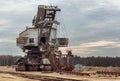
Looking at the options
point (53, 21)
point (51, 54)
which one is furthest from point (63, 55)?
point (53, 21)

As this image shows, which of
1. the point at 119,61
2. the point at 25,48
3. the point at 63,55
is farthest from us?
the point at 119,61

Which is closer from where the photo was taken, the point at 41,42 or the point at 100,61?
the point at 41,42

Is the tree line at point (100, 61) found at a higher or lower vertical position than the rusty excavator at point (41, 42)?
lower

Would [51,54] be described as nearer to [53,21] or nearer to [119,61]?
[53,21]

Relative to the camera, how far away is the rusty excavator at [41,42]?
66.7m

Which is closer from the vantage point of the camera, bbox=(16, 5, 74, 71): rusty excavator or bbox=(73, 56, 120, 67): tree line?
bbox=(16, 5, 74, 71): rusty excavator

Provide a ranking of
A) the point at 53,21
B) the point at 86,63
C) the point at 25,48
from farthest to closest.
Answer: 1. the point at 86,63
2. the point at 25,48
3. the point at 53,21

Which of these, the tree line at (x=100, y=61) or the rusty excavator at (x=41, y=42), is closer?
the rusty excavator at (x=41, y=42)

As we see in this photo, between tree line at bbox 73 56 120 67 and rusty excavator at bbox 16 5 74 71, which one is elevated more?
rusty excavator at bbox 16 5 74 71

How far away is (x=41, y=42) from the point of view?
2724 inches

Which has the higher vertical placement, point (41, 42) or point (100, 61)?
point (41, 42)

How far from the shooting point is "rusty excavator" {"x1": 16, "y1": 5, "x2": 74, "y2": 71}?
219 ft

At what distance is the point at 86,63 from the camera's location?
14550 cm

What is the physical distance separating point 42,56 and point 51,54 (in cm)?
420
